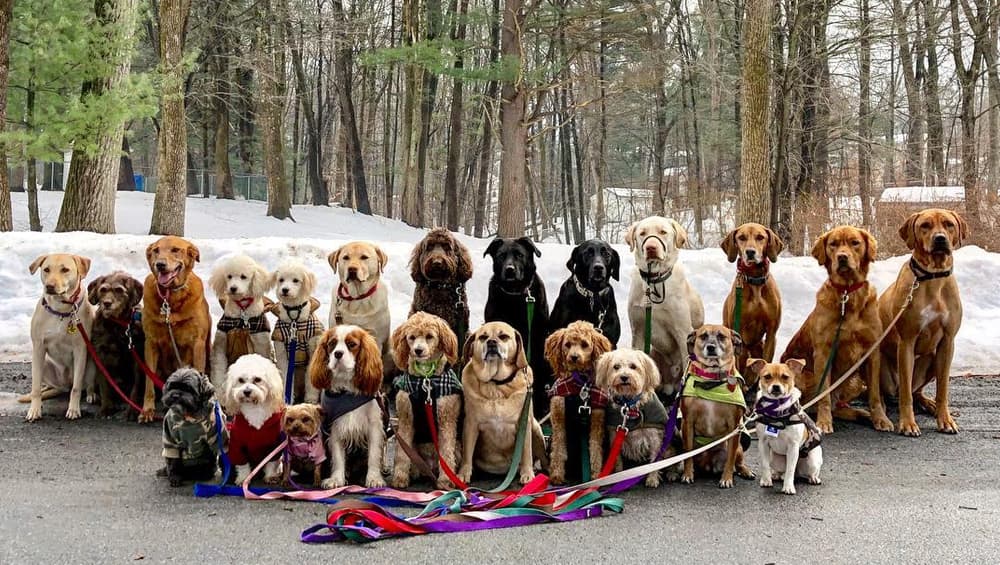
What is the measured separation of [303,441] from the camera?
4.84 m

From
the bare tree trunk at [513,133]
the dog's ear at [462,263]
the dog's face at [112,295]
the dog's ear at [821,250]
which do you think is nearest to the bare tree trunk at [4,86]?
the dog's face at [112,295]

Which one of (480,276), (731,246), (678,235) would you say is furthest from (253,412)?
(480,276)

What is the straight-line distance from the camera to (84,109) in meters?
13.0

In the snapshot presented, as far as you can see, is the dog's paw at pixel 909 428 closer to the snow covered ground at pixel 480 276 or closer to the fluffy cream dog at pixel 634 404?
the fluffy cream dog at pixel 634 404

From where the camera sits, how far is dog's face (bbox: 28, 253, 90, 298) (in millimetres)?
6422

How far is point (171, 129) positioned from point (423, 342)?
14.0 m

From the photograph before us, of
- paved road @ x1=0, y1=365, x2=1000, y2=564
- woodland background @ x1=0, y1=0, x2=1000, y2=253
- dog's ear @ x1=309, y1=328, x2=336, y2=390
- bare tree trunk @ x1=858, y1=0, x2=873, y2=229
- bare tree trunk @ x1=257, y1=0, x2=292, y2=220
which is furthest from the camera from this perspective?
bare tree trunk @ x1=257, y1=0, x2=292, y2=220

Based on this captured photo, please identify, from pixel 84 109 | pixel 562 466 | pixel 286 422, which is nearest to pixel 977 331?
pixel 562 466

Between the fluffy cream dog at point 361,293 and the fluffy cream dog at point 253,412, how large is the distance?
172 centimetres

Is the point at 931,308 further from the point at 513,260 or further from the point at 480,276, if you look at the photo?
the point at 480,276

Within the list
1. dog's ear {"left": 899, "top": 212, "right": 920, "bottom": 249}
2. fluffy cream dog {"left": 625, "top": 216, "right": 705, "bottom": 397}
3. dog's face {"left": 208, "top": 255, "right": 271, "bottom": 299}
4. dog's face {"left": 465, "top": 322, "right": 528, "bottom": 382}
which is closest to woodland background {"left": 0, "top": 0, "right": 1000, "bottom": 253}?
dog's ear {"left": 899, "top": 212, "right": 920, "bottom": 249}

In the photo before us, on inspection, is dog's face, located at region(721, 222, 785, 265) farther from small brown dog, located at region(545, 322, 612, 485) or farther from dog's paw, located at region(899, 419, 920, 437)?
small brown dog, located at region(545, 322, 612, 485)

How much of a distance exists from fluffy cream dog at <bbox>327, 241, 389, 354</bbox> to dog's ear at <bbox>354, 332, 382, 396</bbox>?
1.63 meters

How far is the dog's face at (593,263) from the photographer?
21.1 feet
